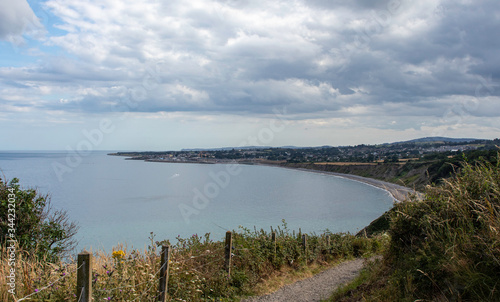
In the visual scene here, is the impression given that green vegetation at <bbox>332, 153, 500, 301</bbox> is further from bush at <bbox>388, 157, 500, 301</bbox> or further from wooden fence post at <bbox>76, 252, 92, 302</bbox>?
wooden fence post at <bbox>76, 252, 92, 302</bbox>

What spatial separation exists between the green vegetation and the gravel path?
1059 millimetres

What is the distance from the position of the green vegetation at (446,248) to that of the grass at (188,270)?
7.19 feet

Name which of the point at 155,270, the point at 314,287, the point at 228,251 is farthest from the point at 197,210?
the point at 155,270

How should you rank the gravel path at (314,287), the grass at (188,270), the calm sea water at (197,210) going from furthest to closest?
the calm sea water at (197,210) < the gravel path at (314,287) < the grass at (188,270)

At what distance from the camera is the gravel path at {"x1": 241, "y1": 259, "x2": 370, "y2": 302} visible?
24.1 feet

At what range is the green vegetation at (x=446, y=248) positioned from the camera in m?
4.00

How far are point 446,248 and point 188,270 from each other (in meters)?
4.34

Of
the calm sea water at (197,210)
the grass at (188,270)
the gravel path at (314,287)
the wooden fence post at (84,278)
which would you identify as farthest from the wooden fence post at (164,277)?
the calm sea water at (197,210)

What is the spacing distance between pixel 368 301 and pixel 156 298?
3296 mm

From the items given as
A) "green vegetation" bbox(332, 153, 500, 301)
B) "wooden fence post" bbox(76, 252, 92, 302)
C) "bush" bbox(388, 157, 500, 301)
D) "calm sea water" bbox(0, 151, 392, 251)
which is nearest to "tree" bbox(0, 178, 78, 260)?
"wooden fence post" bbox(76, 252, 92, 302)

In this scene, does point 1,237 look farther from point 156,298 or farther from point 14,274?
point 156,298

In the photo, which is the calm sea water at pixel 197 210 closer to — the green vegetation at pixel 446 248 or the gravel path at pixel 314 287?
the gravel path at pixel 314 287

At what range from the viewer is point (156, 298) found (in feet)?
17.7

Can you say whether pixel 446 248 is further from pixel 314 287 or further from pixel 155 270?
pixel 155 270
